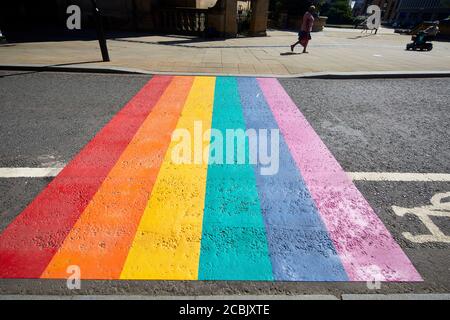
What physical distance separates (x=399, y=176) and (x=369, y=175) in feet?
1.35

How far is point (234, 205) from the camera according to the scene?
3.19m

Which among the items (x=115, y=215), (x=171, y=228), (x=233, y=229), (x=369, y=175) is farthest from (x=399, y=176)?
(x=115, y=215)

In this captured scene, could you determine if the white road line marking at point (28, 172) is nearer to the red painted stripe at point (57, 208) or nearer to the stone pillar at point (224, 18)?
the red painted stripe at point (57, 208)

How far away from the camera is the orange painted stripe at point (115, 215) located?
2430 mm

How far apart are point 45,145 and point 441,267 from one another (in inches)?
213

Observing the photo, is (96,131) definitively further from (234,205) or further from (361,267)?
(361,267)

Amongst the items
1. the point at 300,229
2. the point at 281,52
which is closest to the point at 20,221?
the point at 300,229

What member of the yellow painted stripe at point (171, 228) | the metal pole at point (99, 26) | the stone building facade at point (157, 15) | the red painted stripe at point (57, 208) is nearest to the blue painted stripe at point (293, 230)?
the yellow painted stripe at point (171, 228)

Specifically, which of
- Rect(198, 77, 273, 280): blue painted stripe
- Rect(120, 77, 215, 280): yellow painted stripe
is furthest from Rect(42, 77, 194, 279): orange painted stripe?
Rect(198, 77, 273, 280): blue painted stripe

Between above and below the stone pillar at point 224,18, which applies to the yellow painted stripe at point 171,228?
below

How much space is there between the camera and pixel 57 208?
3.08 meters

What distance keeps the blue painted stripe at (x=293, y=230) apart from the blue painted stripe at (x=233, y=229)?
0.10m

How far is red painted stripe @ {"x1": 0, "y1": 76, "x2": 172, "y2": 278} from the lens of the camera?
246 centimetres

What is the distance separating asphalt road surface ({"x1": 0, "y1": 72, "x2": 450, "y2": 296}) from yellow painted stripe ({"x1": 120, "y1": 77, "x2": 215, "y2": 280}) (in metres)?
0.14
